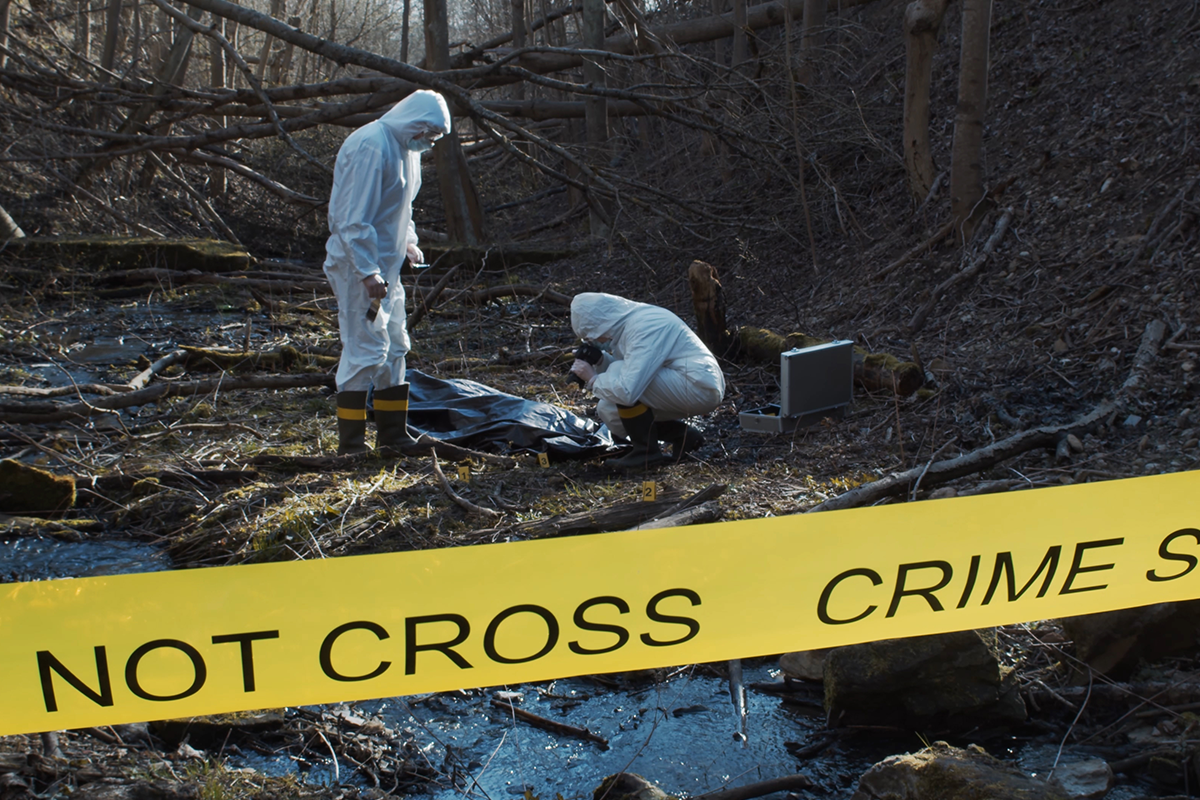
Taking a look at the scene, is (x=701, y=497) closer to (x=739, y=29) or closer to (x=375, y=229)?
(x=375, y=229)

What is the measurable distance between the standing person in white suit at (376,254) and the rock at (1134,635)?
11.4ft

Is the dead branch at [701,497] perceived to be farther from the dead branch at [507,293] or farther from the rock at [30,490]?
the dead branch at [507,293]

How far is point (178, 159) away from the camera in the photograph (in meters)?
11.6

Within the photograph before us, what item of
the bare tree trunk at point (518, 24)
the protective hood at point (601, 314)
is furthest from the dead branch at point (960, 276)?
the bare tree trunk at point (518, 24)

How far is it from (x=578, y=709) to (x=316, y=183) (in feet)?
44.7

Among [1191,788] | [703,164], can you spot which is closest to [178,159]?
[703,164]

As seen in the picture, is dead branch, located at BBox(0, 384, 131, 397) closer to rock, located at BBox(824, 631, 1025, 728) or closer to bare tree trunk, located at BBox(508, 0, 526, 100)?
rock, located at BBox(824, 631, 1025, 728)

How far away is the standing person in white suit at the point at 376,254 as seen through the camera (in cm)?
466

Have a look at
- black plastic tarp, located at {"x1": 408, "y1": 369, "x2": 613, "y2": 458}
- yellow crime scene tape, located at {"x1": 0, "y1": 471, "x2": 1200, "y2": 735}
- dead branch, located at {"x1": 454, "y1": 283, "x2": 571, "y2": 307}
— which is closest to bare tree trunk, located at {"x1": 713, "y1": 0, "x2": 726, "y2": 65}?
dead branch, located at {"x1": 454, "y1": 283, "x2": 571, "y2": 307}

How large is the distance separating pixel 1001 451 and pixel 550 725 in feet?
8.58

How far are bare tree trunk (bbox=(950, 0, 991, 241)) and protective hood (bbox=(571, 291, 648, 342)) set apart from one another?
153 inches

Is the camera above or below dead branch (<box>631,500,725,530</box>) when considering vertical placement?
above

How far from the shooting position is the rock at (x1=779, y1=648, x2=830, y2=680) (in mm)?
2936

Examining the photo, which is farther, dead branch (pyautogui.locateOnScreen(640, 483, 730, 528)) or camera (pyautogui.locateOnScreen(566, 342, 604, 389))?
camera (pyautogui.locateOnScreen(566, 342, 604, 389))
